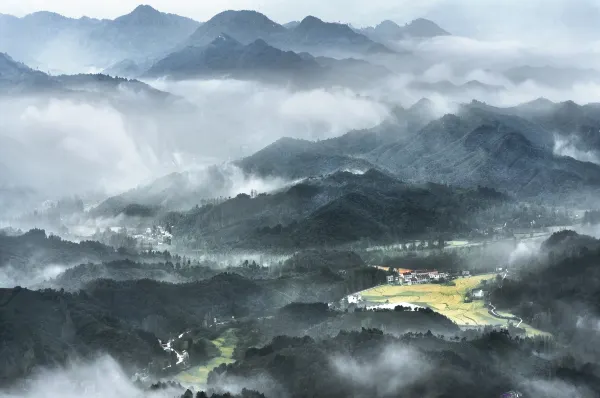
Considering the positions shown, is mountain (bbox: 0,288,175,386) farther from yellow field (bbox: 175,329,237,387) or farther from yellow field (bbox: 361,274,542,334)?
yellow field (bbox: 361,274,542,334)

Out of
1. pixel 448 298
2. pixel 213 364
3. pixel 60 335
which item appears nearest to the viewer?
pixel 213 364

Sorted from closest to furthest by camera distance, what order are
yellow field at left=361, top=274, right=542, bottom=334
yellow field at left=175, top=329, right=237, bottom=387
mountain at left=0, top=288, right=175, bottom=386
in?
mountain at left=0, top=288, right=175, bottom=386 → yellow field at left=175, top=329, right=237, bottom=387 → yellow field at left=361, top=274, right=542, bottom=334

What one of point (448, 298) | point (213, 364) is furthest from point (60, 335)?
point (448, 298)

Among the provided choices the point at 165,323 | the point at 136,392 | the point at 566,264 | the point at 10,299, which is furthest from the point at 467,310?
the point at 10,299

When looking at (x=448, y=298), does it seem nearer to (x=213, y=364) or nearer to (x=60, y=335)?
(x=213, y=364)

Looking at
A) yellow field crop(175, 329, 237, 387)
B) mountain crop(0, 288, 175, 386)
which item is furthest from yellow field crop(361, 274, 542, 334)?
mountain crop(0, 288, 175, 386)

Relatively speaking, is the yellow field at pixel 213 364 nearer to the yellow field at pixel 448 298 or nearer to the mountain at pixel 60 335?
the mountain at pixel 60 335

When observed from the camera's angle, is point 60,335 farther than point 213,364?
Yes
